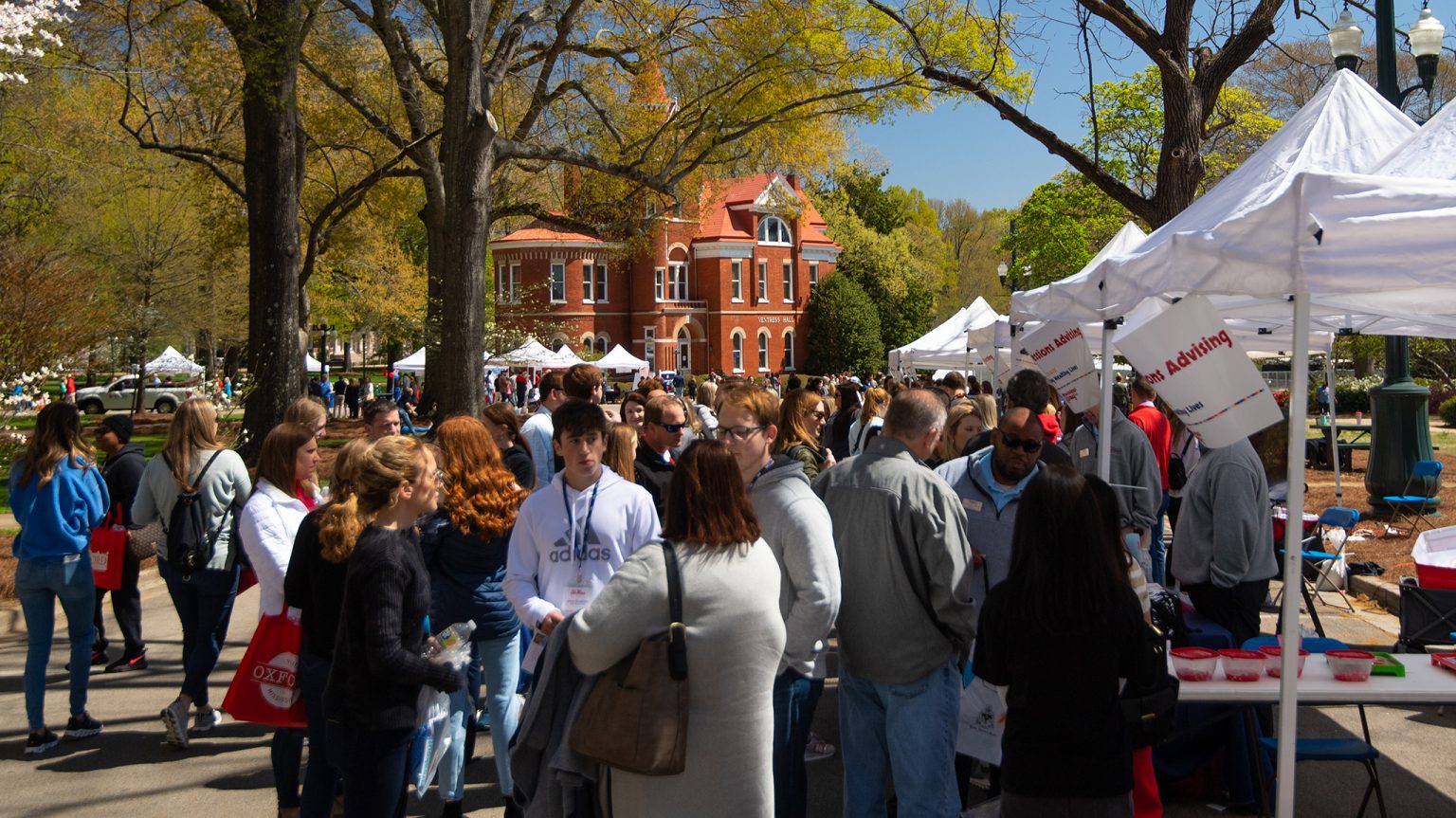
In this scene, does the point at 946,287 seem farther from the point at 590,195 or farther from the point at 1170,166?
the point at 1170,166

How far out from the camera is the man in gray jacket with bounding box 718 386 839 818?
3949 millimetres

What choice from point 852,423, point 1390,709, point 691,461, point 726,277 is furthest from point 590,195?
point 726,277

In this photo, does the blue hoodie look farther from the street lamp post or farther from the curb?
the street lamp post

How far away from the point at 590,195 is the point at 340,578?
68.4 feet

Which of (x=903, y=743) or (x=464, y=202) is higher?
(x=464, y=202)

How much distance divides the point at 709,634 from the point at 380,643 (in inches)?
46.5

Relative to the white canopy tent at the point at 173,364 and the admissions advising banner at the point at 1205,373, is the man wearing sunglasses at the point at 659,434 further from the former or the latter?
the white canopy tent at the point at 173,364

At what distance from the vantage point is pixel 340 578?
412cm

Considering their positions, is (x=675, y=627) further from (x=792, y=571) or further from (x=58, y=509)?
(x=58, y=509)

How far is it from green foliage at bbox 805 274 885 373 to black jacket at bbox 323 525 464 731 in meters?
62.8

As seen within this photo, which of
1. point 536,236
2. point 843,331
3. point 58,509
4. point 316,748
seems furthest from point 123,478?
point 843,331

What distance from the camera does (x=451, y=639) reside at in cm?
419

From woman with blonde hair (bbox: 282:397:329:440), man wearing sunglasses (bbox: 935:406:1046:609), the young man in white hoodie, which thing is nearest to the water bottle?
the young man in white hoodie

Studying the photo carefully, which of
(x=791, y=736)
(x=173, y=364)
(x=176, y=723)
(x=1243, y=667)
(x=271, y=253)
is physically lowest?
(x=176, y=723)
